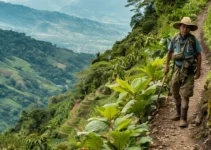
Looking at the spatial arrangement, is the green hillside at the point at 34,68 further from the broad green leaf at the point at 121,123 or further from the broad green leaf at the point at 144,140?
the broad green leaf at the point at 144,140

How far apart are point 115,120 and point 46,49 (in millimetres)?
181301

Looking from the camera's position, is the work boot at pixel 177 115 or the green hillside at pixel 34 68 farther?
the green hillside at pixel 34 68

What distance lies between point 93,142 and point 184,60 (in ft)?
5.51

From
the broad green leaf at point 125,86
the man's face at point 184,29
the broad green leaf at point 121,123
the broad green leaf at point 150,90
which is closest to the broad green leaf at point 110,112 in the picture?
the broad green leaf at point 121,123

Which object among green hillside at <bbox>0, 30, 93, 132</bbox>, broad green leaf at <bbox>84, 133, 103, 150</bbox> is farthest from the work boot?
green hillside at <bbox>0, 30, 93, 132</bbox>

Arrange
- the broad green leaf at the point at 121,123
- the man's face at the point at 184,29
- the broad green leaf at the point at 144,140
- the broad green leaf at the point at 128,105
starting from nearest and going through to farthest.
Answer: the broad green leaf at the point at 144,140, the broad green leaf at the point at 121,123, the man's face at the point at 184,29, the broad green leaf at the point at 128,105

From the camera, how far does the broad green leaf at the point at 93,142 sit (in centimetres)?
459

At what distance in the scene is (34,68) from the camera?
174750 millimetres

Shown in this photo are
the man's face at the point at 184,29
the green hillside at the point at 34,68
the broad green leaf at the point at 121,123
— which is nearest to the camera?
the broad green leaf at the point at 121,123

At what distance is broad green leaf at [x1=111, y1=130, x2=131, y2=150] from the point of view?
451 cm

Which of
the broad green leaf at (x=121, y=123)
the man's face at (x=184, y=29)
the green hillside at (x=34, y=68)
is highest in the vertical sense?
the man's face at (x=184, y=29)

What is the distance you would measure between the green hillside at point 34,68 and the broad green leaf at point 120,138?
137966 mm

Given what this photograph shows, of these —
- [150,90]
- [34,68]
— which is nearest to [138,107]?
[150,90]

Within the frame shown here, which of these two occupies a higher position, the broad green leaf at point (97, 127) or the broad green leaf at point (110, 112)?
the broad green leaf at point (110, 112)
